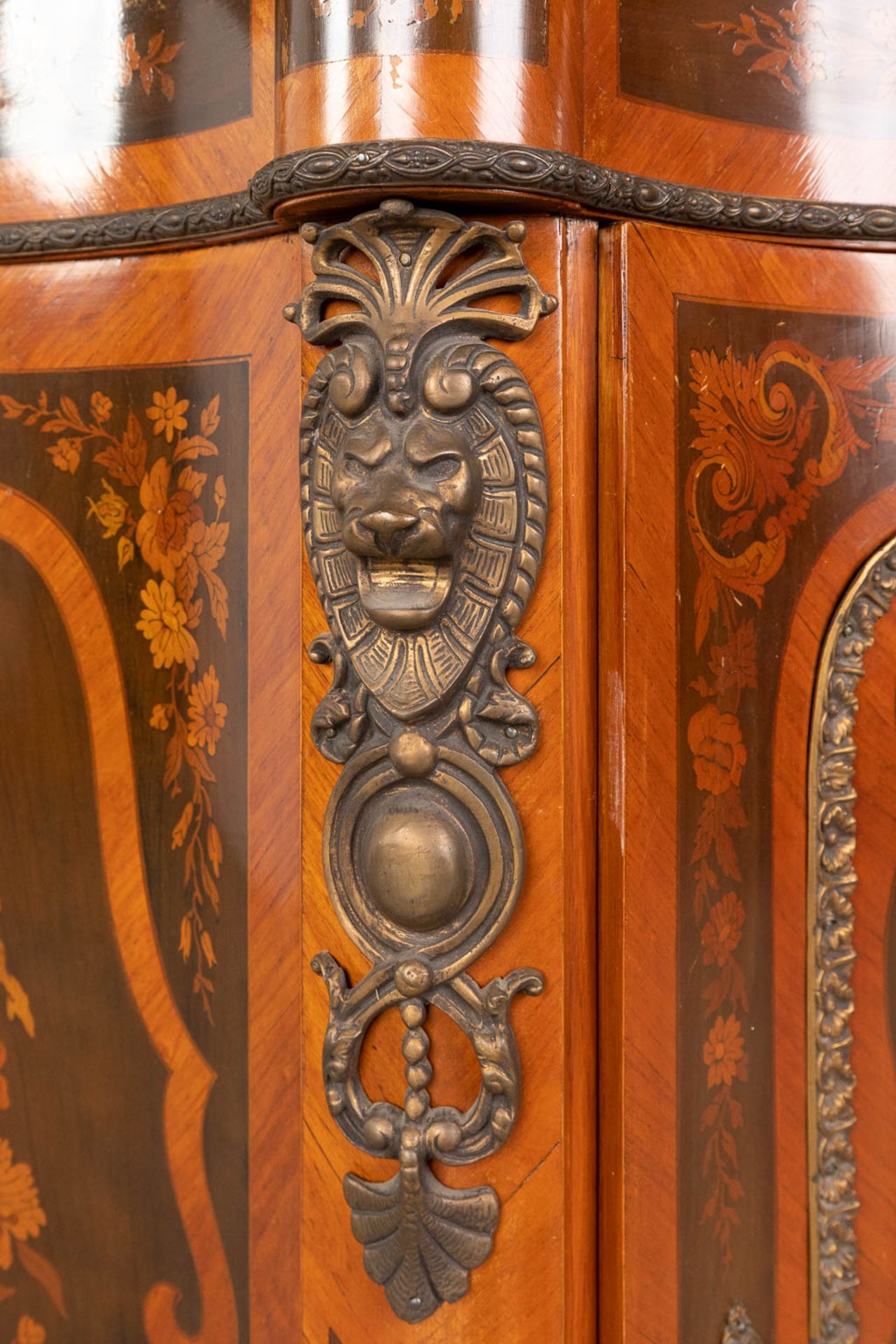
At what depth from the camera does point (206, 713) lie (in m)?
0.73

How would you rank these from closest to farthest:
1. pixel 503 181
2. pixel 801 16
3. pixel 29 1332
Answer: pixel 503 181, pixel 801 16, pixel 29 1332

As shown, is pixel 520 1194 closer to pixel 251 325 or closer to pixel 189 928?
pixel 189 928

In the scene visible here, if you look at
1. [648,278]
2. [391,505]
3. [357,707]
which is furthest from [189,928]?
[648,278]

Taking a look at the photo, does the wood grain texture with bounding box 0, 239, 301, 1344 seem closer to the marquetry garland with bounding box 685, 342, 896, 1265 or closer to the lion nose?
the lion nose

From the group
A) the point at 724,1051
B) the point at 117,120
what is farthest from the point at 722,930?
the point at 117,120

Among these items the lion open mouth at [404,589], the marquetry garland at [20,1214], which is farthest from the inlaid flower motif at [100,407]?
the marquetry garland at [20,1214]

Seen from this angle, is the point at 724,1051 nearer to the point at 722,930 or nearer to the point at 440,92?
the point at 722,930

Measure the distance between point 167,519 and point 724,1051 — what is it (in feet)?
1.39

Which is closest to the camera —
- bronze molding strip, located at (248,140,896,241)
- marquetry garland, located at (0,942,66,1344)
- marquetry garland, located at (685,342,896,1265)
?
bronze molding strip, located at (248,140,896,241)

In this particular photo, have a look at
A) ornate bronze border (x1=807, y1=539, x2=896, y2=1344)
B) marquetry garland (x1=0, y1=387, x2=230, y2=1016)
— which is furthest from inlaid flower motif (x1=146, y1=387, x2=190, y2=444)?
ornate bronze border (x1=807, y1=539, x2=896, y2=1344)

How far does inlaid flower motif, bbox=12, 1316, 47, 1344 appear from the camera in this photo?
782mm

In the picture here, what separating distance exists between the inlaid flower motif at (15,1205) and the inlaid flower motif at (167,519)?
367 millimetres

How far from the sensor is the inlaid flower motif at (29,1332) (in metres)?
0.78

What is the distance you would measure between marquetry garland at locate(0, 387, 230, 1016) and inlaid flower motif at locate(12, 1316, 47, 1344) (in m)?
0.24
